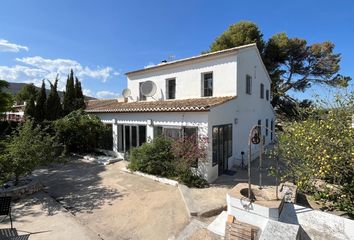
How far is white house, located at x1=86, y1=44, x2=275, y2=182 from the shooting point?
1162 cm

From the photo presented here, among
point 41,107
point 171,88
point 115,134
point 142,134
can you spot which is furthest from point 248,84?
point 41,107

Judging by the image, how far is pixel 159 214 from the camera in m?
7.64

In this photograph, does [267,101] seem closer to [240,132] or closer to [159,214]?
[240,132]

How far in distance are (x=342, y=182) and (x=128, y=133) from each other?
1225 cm

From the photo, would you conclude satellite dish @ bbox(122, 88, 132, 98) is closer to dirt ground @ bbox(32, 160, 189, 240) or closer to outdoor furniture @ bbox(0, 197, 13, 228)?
dirt ground @ bbox(32, 160, 189, 240)

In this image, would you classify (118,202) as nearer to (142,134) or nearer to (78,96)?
(142,134)

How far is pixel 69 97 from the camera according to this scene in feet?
65.6

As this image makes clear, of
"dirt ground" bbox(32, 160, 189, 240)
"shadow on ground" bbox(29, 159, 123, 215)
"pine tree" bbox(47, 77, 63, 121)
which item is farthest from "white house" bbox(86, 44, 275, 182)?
"pine tree" bbox(47, 77, 63, 121)

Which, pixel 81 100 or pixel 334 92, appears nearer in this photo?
pixel 334 92

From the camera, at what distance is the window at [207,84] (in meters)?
14.9

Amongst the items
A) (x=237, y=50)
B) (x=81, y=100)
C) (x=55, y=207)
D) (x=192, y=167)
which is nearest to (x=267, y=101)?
(x=237, y=50)

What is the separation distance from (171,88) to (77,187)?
32.7ft

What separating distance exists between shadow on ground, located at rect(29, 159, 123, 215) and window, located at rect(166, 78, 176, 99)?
23.9 feet

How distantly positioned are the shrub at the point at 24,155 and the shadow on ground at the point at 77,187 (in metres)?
1.44
